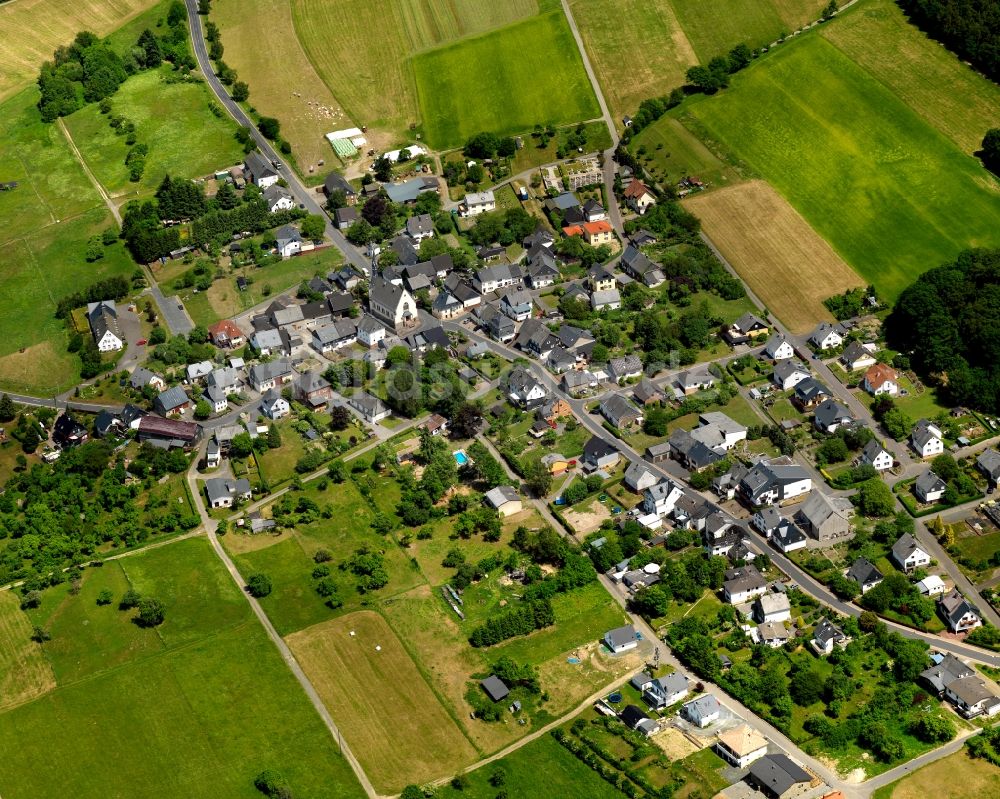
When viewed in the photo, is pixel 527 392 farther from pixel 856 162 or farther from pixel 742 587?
pixel 856 162

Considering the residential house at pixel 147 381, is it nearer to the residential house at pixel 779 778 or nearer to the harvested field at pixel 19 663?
the harvested field at pixel 19 663

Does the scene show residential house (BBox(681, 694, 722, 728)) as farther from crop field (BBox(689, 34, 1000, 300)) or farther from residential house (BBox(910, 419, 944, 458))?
crop field (BBox(689, 34, 1000, 300))

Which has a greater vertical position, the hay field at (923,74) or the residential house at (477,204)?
the residential house at (477,204)

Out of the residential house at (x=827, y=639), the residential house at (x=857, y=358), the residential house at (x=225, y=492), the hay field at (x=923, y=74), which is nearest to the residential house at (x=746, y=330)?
the residential house at (x=857, y=358)

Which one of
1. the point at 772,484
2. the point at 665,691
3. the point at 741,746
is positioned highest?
the point at 665,691

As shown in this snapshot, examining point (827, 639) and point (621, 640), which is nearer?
point (827, 639)

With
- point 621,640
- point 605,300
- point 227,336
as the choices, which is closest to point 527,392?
point 605,300

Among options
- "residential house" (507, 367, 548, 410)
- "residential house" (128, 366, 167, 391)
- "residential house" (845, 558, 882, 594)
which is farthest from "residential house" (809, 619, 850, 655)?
"residential house" (128, 366, 167, 391)
